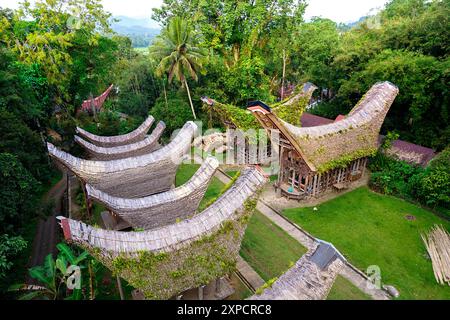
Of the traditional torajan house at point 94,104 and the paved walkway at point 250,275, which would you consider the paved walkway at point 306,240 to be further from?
the traditional torajan house at point 94,104

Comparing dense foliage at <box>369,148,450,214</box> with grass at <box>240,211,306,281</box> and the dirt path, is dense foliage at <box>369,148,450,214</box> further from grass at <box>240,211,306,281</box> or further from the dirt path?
the dirt path

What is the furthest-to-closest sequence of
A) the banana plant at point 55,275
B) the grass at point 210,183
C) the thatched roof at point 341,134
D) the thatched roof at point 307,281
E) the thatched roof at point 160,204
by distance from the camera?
the grass at point 210,183
the thatched roof at point 341,134
the thatched roof at point 160,204
the banana plant at point 55,275
the thatched roof at point 307,281

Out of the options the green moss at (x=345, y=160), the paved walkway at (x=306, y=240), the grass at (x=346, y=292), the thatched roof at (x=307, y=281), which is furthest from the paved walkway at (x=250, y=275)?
the green moss at (x=345, y=160)

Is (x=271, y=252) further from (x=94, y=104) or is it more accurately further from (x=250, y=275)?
(x=94, y=104)

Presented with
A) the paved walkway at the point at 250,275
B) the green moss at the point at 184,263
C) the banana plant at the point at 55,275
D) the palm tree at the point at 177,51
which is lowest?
the paved walkway at the point at 250,275
